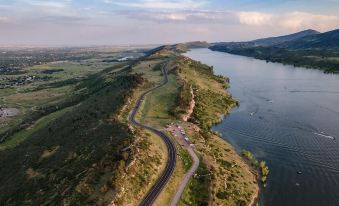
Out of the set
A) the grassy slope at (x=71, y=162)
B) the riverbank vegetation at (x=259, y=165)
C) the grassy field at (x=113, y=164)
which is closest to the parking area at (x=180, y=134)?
the grassy field at (x=113, y=164)

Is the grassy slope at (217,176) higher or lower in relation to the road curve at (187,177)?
lower

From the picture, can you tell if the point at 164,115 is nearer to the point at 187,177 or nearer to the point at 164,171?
the point at 164,171

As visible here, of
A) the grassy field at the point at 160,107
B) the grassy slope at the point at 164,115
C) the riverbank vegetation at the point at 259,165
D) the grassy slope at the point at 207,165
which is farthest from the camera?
the grassy field at the point at 160,107

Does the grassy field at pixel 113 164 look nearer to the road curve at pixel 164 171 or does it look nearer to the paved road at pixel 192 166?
the paved road at pixel 192 166

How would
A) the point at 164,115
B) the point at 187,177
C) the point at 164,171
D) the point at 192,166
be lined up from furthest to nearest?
the point at 164,115 → the point at 192,166 → the point at 164,171 → the point at 187,177

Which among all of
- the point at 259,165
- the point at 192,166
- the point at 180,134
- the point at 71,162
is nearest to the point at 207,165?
the point at 192,166

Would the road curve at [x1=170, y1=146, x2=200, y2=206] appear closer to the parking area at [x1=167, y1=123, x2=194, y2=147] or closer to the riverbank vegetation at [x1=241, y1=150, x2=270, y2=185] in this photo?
the parking area at [x1=167, y1=123, x2=194, y2=147]

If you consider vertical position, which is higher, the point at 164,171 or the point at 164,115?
the point at 164,171

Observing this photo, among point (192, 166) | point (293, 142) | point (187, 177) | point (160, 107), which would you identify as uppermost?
point (192, 166)

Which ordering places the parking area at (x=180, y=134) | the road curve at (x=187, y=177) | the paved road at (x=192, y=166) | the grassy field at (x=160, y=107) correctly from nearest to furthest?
the road curve at (x=187, y=177)
the paved road at (x=192, y=166)
the parking area at (x=180, y=134)
the grassy field at (x=160, y=107)

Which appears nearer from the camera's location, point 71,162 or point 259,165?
point 71,162

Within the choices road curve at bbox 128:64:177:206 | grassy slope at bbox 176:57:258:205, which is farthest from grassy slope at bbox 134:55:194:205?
grassy slope at bbox 176:57:258:205
